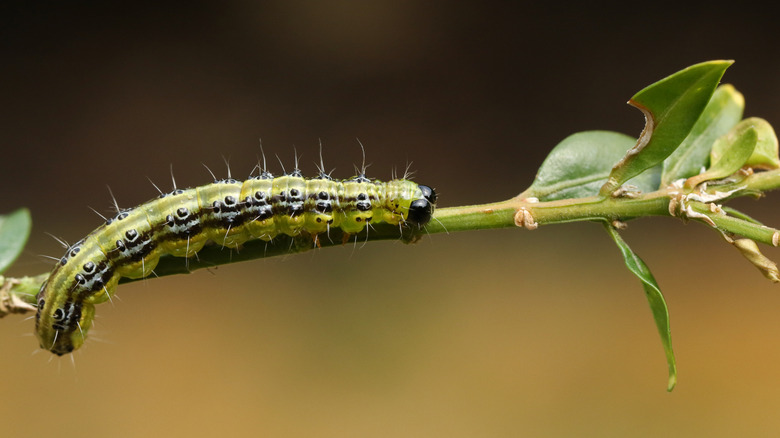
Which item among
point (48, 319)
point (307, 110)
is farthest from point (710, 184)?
point (307, 110)

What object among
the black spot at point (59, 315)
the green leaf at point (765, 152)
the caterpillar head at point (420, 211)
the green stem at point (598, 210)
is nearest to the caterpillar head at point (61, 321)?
the black spot at point (59, 315)

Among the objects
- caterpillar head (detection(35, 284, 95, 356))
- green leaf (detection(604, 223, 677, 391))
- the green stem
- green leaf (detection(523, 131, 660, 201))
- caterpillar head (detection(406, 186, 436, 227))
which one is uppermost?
green leaf (detection(523, 131, 660, 201))

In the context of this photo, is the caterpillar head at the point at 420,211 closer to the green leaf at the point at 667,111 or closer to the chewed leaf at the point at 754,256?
the green leaf at the point at 667,111

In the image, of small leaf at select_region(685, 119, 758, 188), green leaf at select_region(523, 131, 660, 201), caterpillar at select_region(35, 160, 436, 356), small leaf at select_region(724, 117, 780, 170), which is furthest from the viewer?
caterpillar at select_region(35, 160, 436, 356)

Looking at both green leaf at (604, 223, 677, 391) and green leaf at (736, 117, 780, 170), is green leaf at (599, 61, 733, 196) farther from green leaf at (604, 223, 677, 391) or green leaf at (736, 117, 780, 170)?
green leaf at (736, 117, 780, 170)

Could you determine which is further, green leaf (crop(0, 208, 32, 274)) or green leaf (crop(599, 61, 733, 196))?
green leaf (crop(0, 208, 32, 274))

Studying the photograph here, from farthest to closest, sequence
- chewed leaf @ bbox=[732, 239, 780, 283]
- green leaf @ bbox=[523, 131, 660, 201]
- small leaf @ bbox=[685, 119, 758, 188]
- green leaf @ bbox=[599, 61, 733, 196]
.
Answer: green leaf @ bbox=[523, 131, 660, 201] < small leaf @ bbox=[685, 119, 758, 188] < chewed leaf @ bbox=[732, 239, 780, 283] < green leaf @ bbox=[599, 61, 733, 196]

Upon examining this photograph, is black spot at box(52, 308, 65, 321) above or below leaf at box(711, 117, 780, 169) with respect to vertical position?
below

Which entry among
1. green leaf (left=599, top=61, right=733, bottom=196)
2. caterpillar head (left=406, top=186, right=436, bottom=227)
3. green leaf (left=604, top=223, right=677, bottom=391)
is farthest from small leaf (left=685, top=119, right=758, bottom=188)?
caterpillar head (left=406, top=186, right=436, bottom=227)
